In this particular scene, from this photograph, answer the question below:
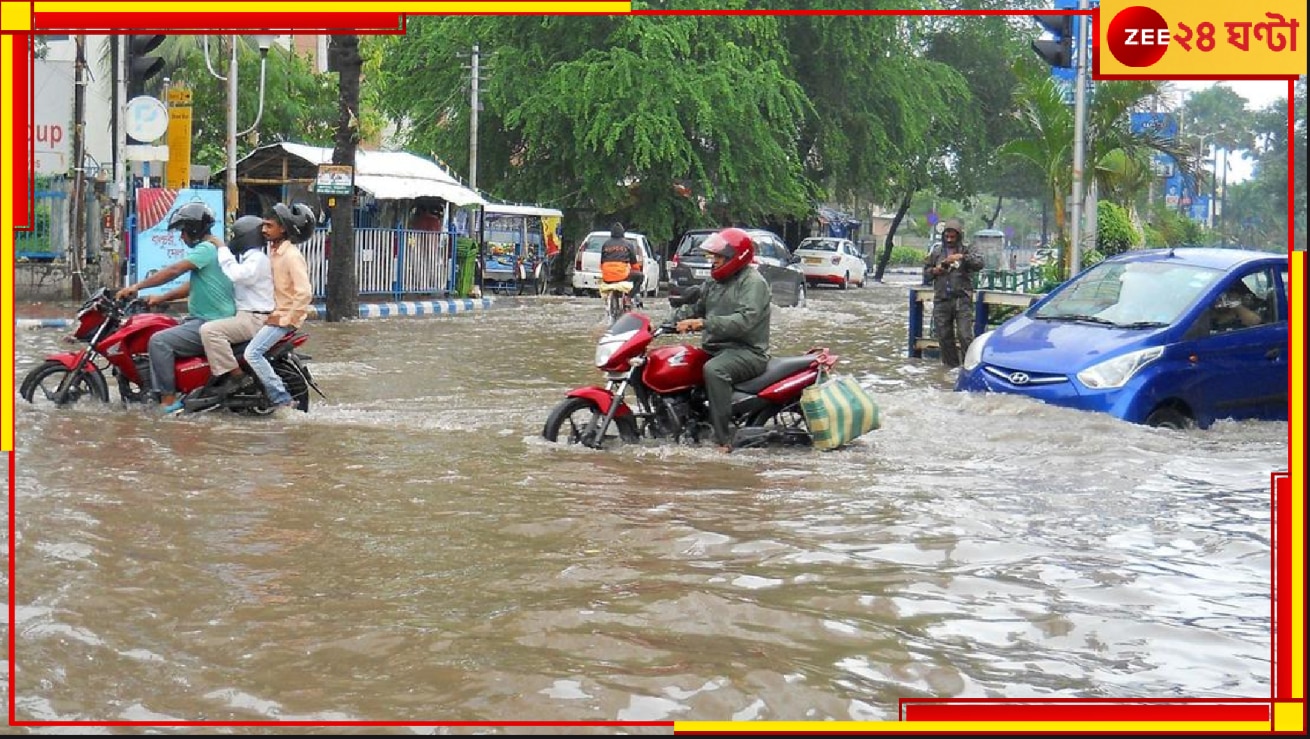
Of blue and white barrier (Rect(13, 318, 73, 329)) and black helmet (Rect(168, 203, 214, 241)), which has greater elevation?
black helmet (Rect(168, 203, 214, 241))

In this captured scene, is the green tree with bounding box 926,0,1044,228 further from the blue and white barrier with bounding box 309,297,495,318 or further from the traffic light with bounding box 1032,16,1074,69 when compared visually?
the traffic light with bounding box 1032,16,1074,69

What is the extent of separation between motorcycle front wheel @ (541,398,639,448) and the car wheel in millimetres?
3551

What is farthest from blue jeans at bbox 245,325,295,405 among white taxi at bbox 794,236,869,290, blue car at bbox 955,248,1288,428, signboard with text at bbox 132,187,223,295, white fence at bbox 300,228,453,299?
white taxi at bbox 794,236,869,290

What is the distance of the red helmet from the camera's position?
1000 centimetres

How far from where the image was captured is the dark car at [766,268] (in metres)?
30.1

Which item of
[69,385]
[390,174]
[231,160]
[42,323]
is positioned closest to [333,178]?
[231,160]

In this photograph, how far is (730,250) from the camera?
32.8 ft

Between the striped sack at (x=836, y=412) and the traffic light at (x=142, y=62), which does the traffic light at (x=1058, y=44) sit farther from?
the traffic light at (x=142, y=62)

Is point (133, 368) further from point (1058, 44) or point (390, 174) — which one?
point (390, 174)

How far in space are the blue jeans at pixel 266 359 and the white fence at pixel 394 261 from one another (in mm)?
15071

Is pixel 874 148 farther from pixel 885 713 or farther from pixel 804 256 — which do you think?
pixel 885 713

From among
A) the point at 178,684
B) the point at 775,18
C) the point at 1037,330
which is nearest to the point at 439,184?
the point at 775,18

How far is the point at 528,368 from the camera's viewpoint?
54.8ft

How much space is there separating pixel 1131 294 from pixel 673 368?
3.93 metres
